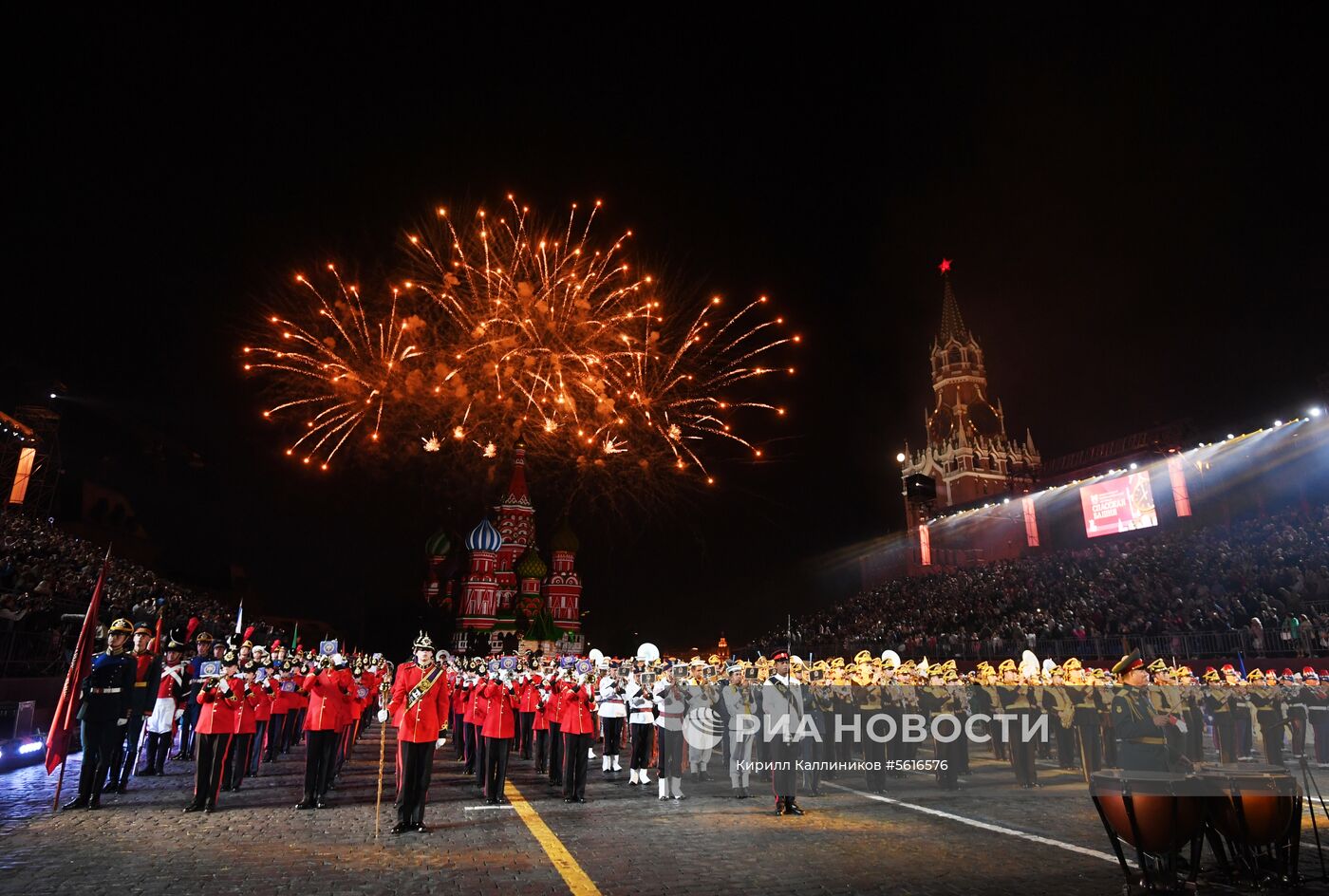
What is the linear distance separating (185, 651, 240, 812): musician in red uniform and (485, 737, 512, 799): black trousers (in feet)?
11.7

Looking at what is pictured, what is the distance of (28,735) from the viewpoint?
1295cm

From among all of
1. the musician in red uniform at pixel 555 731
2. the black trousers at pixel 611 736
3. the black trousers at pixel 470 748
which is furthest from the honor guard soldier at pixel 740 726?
the black trousers at pixel 470 748

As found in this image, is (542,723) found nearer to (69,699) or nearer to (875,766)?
(875,766)

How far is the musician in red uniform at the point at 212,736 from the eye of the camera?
920 centimetres

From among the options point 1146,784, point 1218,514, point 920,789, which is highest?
point 1218,514

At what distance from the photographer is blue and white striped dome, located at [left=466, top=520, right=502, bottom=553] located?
6128 cm

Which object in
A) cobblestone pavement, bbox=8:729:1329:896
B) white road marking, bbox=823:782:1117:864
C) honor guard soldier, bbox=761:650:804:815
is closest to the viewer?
cobblestone pavement, bbox=8:729:1329:896

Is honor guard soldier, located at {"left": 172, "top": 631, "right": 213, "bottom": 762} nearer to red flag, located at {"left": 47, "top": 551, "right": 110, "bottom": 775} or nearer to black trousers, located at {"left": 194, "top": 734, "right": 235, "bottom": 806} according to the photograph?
red flag, located at {"left": 47, "top": 551, "right": 110, "bottom": 775}

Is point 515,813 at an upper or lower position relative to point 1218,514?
lower

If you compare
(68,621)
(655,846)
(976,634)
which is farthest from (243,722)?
(976,634)

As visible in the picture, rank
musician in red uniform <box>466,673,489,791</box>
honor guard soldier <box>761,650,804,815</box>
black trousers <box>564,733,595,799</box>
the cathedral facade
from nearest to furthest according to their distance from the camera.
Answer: honor guard soldier <box>761,650,804,815</box> → black trousers <box>564,733,595,799</box> → musician in red uniform <box>466,673,489,791</box> → the cathedral facade

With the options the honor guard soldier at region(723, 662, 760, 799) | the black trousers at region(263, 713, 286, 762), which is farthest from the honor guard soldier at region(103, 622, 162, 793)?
the honor guard soldier at region(723, 662, 760, 799)

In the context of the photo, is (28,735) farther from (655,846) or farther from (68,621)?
(655,846)

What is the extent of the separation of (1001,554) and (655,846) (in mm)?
61250
